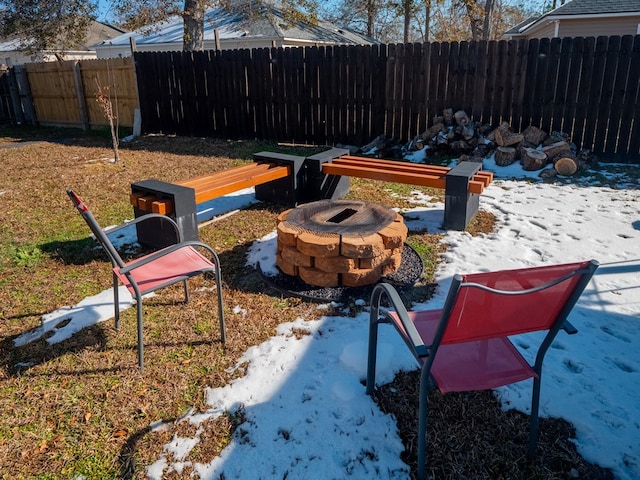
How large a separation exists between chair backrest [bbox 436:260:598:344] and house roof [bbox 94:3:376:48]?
15.6 m

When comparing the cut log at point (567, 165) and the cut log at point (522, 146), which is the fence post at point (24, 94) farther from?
Result: the cut log at point (567, 165)

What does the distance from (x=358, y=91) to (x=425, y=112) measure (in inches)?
54.6

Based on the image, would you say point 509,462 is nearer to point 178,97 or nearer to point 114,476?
point 114,476

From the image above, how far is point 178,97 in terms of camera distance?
11180 millimetres

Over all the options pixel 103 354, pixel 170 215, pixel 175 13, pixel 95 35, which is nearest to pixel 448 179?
pixel 170 215

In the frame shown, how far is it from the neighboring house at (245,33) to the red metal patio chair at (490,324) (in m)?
15.5

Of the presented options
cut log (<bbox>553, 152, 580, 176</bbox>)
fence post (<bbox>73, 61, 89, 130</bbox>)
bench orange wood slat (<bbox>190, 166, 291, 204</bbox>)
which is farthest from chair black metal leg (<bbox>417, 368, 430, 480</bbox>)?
fence post (<bbox>73, 61, 89, 130</bbox>)

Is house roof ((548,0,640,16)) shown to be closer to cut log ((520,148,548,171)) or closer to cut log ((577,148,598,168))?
cut log ((577,148,598,168))

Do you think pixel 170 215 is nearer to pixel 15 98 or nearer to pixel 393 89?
pixel 393 89

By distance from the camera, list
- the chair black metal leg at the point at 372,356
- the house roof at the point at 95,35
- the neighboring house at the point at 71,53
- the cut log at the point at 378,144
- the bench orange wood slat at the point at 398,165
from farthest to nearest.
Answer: the house roof at the point at 95,35 < the neighboring house at the point at 71,53 < the cut log at the point at 378,144 < the bench orange wood slat at the point at 398,165 < the chair black metal leg at the point at 372,356

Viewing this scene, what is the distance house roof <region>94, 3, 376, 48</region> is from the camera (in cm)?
1752

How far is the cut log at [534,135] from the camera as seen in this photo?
7379mm

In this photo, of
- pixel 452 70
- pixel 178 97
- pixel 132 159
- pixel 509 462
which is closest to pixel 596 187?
pixel 452 70

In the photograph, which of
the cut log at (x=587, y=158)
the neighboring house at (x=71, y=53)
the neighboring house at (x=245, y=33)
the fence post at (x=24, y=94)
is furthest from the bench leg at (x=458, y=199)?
the neighboring house at (x=71, y=53)
